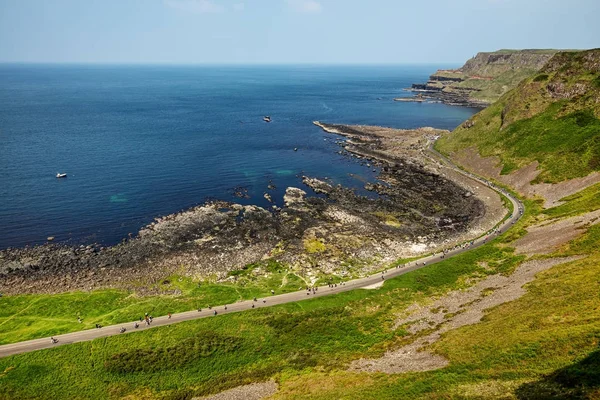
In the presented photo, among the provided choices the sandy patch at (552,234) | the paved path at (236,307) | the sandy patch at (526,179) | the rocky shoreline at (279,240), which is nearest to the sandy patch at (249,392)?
the paved path at (236,307)

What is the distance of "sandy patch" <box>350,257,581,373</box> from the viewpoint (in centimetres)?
4453

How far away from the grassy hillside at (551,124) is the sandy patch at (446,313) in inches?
2068

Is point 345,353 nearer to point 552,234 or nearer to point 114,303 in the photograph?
point 114,303

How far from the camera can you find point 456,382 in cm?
3741

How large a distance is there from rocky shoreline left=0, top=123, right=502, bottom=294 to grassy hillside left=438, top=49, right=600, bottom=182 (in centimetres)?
2464

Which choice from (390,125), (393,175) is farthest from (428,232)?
(390,125)

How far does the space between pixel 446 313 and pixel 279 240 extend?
39.4m

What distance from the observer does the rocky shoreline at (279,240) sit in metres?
69.7

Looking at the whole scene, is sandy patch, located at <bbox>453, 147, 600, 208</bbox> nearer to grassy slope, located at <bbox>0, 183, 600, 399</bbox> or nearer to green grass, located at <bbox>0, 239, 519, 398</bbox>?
grassy slope, located at <bbox>0, 183, 600, 399</bbox>

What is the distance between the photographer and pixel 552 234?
70.6 meters

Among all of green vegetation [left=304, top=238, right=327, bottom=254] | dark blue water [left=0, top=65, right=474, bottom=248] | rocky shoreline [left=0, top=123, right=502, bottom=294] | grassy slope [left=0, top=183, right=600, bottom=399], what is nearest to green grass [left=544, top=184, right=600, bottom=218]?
rocky shoreline [left=0, top=123, right=502, bottom=294]

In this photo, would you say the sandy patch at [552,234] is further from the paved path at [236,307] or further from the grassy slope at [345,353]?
the paved path at [236,307]

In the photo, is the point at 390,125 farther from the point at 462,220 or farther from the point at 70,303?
the point at 70,303

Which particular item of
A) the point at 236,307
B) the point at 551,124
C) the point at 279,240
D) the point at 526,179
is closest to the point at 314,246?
the point at 279,240
